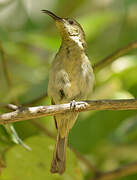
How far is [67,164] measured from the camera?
12.1 ft

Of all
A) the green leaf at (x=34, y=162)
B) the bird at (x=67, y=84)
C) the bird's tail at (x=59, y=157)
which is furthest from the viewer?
the bird at (x=67, y=84)

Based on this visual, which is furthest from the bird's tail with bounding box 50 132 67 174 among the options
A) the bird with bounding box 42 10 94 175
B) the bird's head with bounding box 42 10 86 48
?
the bird's head with bounding box 42 10 86 48

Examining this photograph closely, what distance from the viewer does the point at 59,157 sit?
4.06 meters

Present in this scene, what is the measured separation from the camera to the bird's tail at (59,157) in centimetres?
368

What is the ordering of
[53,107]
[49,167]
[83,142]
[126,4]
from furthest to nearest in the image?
[83,142], [126,4], [49,167], [53,107]

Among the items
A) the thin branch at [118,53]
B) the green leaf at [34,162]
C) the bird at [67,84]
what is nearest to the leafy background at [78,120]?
the green leaf at [34,162]

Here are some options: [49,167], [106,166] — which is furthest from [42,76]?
[49,167]

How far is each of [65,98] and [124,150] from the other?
0.81 metres

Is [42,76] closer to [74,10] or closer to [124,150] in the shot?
[124,150]

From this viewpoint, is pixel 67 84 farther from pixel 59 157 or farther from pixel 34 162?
pixel 34 162

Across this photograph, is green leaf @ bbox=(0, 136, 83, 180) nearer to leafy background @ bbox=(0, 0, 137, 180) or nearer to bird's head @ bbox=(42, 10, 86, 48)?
leafy background @ bbox=(0, 0, 137, 180)

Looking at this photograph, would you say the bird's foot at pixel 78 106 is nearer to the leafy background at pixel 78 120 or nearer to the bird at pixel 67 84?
the leafy background at pixel 78 120

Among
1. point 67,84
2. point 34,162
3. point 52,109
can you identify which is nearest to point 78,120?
point 67,84

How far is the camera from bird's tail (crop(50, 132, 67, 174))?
368 centimetres
